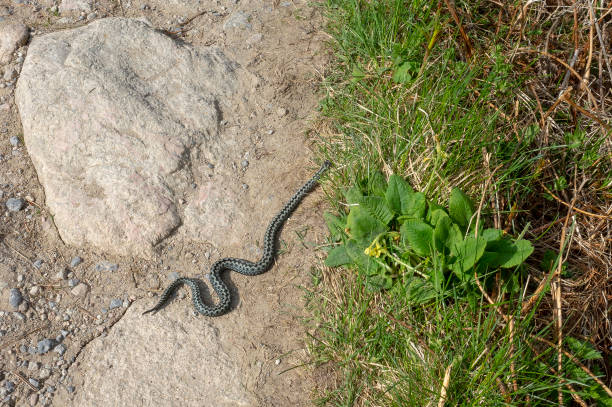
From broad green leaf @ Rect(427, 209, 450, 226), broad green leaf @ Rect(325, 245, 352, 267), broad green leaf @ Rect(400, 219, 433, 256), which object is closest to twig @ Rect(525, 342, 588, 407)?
broad green leaf @ Rect(400, 219, 433, 256)

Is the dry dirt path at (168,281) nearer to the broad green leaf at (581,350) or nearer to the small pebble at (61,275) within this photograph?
the small pebble at (61,275)

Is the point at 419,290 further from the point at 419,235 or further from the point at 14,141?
the point at 14,141

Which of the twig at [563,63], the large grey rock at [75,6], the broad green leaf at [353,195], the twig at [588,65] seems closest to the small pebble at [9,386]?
the broad green leaf at [353,195]

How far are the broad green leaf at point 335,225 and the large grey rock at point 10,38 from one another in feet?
14.1

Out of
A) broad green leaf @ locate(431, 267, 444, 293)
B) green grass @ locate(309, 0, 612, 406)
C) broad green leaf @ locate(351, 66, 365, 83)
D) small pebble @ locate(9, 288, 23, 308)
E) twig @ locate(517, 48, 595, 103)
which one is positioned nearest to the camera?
green grass @ locate(309, 0, 612, 406)

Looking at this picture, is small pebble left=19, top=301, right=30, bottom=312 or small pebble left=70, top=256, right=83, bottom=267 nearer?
small pebble left=19, top=301, right=30, bottom=312

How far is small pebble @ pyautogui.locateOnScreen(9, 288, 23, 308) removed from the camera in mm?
4477

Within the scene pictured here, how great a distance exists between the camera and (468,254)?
12.8ft

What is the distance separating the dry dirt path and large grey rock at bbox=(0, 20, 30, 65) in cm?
6

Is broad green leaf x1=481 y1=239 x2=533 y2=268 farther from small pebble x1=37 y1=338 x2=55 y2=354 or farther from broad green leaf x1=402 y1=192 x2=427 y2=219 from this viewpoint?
small pebble x1=37 y1=338 x2=55 y2=354

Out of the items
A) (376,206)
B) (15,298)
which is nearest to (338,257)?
(376,206)

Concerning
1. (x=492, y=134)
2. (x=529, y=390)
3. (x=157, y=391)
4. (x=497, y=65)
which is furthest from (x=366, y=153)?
(x=157, y=391)

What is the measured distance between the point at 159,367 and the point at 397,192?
8.30 ft

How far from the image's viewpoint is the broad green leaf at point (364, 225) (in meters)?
4.37
